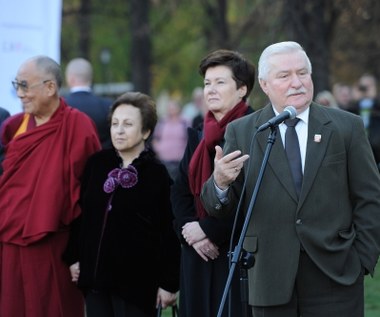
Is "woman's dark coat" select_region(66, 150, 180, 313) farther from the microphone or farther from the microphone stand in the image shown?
the microphone

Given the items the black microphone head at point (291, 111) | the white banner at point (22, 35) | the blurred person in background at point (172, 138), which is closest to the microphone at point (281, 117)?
the black microphone head at point (291, 111)

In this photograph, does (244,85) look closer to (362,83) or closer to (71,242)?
(71,242)

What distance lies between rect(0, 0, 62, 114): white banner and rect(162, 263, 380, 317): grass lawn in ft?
8.21

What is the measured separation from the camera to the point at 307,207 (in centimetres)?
510

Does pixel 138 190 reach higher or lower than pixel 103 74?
→ lower

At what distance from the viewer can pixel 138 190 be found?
6.48 metres

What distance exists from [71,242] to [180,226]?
972 millimetres

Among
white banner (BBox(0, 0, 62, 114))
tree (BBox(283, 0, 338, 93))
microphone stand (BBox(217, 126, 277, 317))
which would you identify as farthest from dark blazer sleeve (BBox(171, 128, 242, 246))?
tree (BBox(283, 0, 338, 93))

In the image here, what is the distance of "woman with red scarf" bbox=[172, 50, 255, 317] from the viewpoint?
6.08 m

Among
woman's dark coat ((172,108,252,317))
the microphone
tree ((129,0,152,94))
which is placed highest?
tree ((129,0,152,94))

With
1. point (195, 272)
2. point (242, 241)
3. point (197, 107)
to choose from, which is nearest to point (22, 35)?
point (195, 272)

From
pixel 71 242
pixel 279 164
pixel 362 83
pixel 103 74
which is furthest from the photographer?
pixel 103 74

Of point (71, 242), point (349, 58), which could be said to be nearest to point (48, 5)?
point (71, 242)

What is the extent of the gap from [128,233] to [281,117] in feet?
6.32
